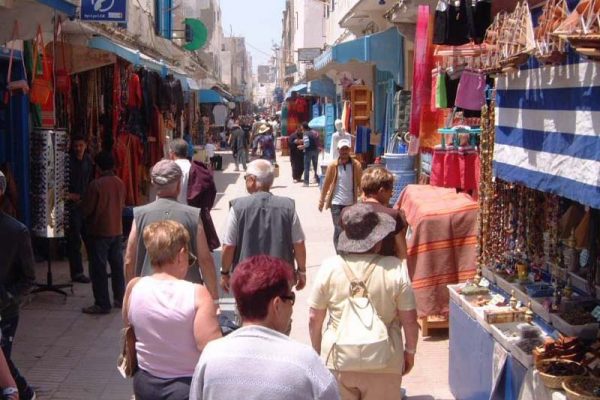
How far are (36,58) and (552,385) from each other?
6.67 metres

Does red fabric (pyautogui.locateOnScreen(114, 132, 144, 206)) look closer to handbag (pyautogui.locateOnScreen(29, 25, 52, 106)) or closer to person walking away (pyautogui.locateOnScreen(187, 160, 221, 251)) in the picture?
handbag (pyautogui.locateOnScreen(29, 25, 52, 106))

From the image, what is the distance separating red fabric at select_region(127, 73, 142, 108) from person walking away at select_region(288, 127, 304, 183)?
28.0ft

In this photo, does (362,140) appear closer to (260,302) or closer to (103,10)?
(103,10)

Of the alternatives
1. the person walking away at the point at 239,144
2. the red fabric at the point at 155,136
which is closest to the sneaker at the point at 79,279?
the red fabric at the point at 155,136

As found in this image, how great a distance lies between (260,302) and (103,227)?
5.53m

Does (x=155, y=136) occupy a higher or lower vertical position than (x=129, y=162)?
higher

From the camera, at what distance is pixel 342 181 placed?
9.50 m

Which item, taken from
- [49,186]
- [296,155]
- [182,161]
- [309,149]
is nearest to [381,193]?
[182,161]

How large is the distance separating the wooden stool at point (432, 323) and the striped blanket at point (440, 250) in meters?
0.10

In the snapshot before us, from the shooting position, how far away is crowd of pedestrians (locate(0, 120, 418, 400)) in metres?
2.61

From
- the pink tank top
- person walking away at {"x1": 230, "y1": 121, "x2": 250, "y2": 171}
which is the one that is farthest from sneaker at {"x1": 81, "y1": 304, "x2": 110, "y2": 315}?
person walking away at {"x1": 230, "y1": 121, "x2": 250, "y2": 171}

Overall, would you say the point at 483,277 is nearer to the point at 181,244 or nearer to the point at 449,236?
the point at 449,236

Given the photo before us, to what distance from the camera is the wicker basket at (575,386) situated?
12.2 feet

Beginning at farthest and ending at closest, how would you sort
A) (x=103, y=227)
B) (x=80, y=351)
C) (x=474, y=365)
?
(x=103, y=227) < (x=80, y=351) < (x=474, y=365)
